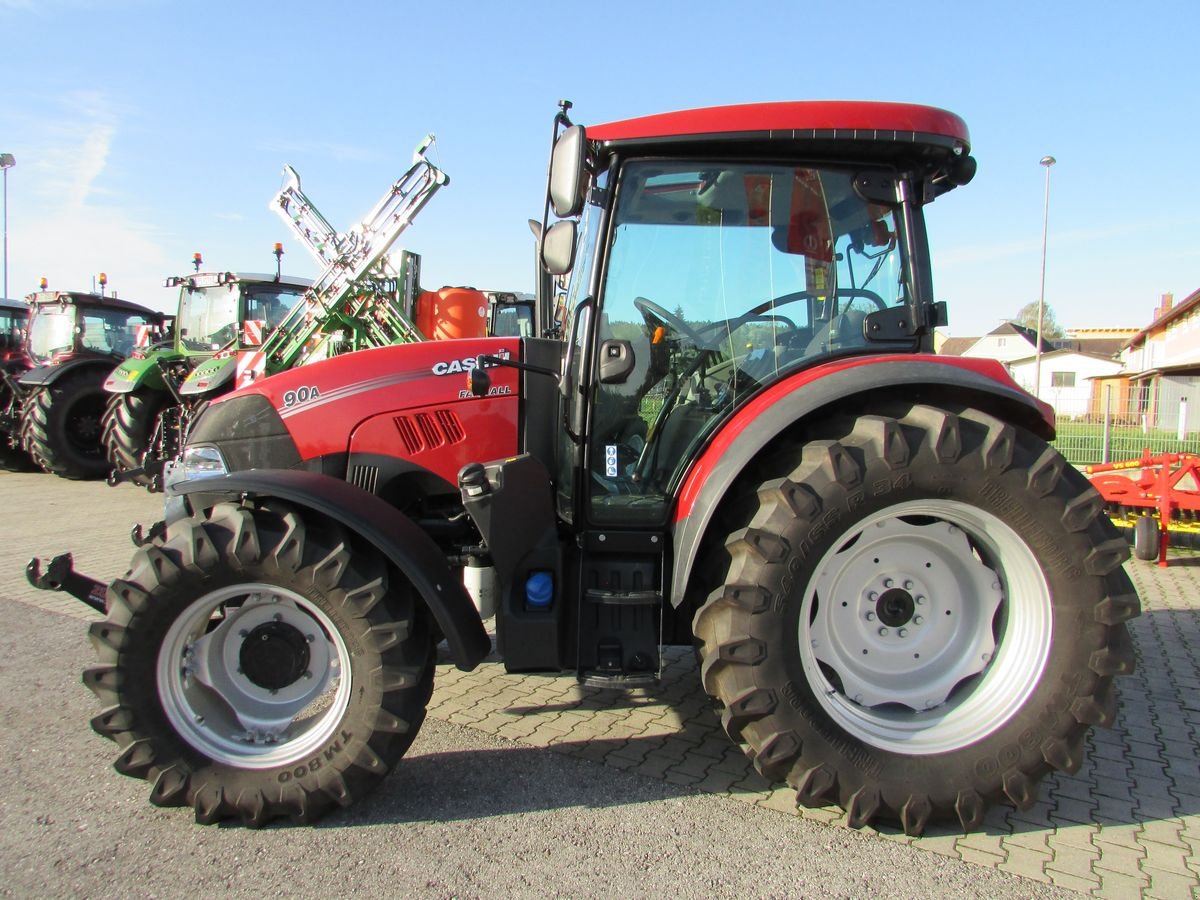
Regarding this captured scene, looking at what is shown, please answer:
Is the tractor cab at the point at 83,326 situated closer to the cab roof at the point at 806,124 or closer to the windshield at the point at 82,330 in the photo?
the windshield at the point at 82,330

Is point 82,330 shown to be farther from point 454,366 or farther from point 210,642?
point 210,642

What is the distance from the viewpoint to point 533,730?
337cm

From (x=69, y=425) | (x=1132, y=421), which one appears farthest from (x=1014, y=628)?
(x=69, y=425)

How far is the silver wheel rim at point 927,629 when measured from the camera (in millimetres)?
2658

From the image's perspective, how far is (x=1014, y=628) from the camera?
2729 millimetres

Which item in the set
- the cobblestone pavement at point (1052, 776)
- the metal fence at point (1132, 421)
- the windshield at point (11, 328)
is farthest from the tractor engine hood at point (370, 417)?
the windshield at point (11, 328)

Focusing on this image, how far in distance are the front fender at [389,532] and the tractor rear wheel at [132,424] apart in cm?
878

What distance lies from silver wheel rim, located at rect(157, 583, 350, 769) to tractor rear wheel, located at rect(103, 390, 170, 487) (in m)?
8.68

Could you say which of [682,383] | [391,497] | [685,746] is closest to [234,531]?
[391,497]

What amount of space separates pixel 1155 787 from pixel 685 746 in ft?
5.49

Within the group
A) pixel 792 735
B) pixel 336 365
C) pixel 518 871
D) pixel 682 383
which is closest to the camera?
pixel 518 871

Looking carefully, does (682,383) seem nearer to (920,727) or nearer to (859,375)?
(859,375)

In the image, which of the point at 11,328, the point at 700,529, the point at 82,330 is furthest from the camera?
the point at 11,328

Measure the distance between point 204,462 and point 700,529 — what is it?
1935mm
